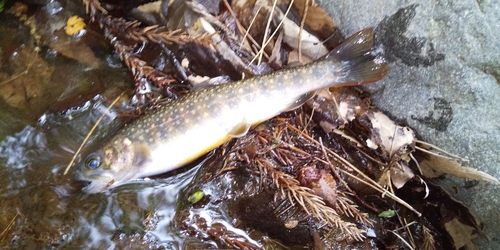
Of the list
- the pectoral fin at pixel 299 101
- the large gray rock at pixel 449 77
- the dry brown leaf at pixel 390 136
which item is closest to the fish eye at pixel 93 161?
the pectoral fin at pixel 299 101

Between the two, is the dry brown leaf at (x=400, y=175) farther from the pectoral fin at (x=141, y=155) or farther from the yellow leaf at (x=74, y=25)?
the yellow leaf at (x=74, y=25)

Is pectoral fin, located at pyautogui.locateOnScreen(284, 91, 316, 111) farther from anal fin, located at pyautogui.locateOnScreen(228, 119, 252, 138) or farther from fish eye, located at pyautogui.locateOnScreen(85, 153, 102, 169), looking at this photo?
fish eye, located at pyautogui.locateOnScreen(85, 153, 102, 169)

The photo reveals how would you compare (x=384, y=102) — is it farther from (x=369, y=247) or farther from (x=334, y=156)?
(x=369, y=247)

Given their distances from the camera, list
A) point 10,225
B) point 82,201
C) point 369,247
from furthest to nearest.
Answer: point 369,247
point 82,201
point 10,225

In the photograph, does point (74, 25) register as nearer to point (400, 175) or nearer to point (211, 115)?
point (211, 115)

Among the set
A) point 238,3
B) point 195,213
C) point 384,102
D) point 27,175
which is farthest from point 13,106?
point 384,102

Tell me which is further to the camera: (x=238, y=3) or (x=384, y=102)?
(x=238, y=3)

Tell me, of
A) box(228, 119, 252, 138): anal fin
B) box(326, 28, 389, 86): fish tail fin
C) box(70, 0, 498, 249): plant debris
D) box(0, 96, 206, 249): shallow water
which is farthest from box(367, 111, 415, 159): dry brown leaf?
box(0, 96, 206, 249): shallow water

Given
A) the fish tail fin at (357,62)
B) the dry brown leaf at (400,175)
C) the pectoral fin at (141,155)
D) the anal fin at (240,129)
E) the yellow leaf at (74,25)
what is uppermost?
the yellow leaf at (74,25)
